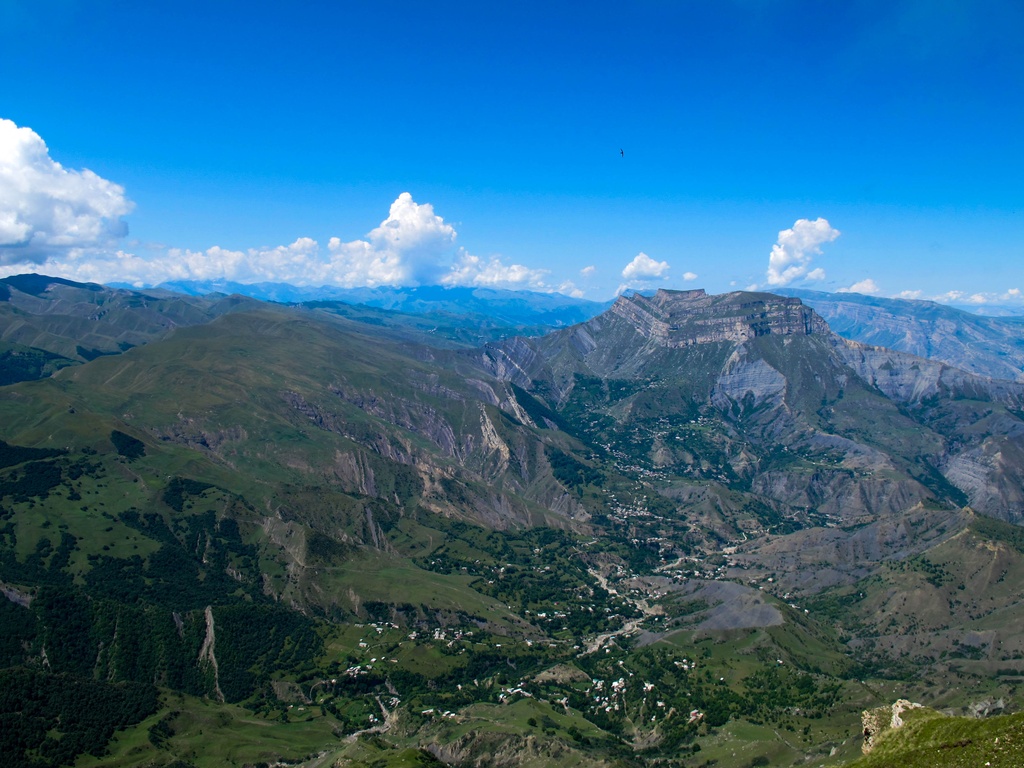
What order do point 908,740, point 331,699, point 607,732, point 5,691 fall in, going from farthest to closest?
point 331,699, point 607,732, point 5,691, point 908,740

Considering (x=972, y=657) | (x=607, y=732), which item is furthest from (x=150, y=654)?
(x=972, y=657)

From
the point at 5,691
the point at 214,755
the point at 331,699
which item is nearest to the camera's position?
the point at 5,691

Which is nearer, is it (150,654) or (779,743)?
(779,743)

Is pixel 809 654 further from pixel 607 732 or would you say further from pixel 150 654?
pixel 150 654

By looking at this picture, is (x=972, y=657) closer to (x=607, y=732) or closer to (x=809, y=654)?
(x=809, y=654)

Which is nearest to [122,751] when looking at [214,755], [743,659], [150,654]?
[214,755]

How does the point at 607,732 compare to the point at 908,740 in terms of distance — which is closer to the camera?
the point at 908,740

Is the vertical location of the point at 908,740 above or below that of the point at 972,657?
above

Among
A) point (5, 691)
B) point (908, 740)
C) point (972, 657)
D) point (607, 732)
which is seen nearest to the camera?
point (908, 740)

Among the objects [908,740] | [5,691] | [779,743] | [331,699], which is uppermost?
[908,740]
